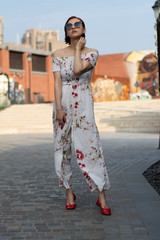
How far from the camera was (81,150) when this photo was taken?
3.43 m

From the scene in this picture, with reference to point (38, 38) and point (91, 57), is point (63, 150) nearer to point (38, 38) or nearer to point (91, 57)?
point (91, 57)

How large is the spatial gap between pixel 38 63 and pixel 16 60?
3.52 metres

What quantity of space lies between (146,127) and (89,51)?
1404 centimetres

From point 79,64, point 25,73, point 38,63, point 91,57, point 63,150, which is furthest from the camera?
point 38,63

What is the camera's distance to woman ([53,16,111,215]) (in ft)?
11.2

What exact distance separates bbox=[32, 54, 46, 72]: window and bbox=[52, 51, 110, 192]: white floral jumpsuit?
44402 mm

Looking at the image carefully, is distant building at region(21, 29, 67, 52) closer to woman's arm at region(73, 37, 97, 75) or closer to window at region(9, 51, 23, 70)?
window at region(9, 51, 23, 70)

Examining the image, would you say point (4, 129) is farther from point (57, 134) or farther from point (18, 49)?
point (18, 49)

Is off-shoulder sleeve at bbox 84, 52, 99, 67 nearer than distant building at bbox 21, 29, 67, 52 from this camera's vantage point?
Yes

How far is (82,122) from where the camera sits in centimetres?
342

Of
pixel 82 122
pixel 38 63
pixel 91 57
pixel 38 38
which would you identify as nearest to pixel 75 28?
pixel 91 57

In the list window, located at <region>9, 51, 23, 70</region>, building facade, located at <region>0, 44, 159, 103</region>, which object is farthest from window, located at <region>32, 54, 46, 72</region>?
window, located at <region>9, 51, 23, 70</region>

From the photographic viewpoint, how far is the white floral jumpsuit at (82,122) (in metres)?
3.42

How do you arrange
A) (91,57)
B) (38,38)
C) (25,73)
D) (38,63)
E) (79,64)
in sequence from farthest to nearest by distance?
(38,38) → (38,63) → (25,73) → (91,57) → (79,64)
